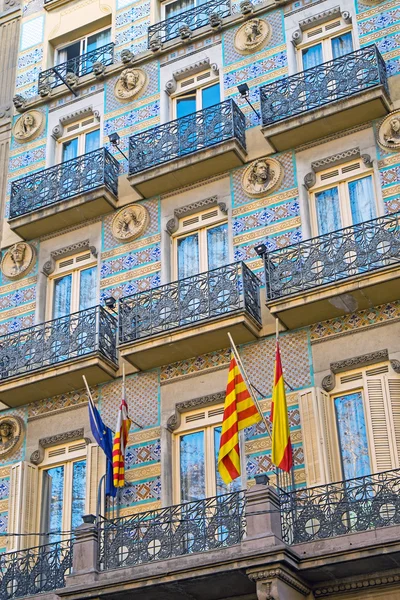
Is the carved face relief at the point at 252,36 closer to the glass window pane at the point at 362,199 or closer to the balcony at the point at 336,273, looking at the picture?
the glass window pane at the point at 362,199

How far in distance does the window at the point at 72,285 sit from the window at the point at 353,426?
5626 mm

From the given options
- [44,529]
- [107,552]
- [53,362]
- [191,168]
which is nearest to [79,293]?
[53,362]

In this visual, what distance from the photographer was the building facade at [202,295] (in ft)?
52.5

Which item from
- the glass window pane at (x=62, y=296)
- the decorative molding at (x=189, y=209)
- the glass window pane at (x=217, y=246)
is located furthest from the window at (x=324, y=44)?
the glass window pane at (x=62, y=296)

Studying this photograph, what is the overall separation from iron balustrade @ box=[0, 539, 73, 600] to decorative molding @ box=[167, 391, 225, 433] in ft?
8.50

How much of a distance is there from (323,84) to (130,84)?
486cm

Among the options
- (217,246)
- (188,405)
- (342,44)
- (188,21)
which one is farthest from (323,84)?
(188,405)

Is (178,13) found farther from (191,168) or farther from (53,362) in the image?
(53,362)

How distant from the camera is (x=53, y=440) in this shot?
19.8 meters

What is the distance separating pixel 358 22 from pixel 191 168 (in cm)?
421

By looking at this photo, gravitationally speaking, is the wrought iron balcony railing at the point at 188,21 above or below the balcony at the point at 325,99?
above

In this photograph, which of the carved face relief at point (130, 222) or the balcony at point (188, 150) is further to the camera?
the carved face relief at point (130, 222)

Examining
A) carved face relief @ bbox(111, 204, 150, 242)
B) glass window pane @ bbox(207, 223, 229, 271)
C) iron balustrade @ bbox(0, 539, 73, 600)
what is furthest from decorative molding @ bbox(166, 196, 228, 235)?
iron balustrade @ bbox(0, 539, 73, 600)

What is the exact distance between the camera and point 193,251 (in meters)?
20.6
